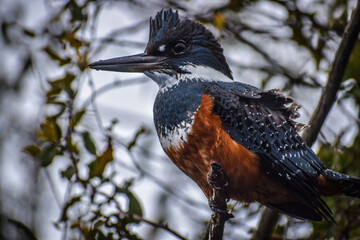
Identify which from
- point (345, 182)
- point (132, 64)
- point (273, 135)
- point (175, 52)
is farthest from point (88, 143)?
point (345, 182)

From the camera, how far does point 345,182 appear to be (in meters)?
2.53

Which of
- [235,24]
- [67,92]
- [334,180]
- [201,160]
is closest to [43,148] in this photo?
[67,92]

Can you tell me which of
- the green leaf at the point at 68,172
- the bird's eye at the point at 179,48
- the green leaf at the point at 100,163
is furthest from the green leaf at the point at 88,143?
the bird's eye at the point at 179,48

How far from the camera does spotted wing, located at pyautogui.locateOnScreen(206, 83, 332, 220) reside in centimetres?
246

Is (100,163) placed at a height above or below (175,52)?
below

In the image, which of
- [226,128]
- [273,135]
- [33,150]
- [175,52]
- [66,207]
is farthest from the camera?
[33,150]

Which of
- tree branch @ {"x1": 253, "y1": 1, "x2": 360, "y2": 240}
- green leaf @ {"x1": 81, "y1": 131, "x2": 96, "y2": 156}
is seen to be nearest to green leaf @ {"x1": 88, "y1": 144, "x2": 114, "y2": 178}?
green leaf @ {"x1": 81, "y1": 131, "x2": 96, "y2": 156}

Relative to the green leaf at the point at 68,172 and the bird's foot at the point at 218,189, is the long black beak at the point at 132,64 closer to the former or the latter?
the green leaf at the point at 68,172

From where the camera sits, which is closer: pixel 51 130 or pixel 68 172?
pixel 68 172

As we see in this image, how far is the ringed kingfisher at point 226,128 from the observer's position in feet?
7.91

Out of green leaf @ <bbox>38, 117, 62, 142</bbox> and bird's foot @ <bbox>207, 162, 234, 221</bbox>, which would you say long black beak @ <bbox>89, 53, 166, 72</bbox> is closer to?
green leaf @ <bbox>38, 117, 62, 142</bbox>

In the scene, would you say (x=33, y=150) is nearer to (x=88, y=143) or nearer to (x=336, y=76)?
(x=88, y=143)

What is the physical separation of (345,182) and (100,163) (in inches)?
49.3

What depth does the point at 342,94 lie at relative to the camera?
329cm
